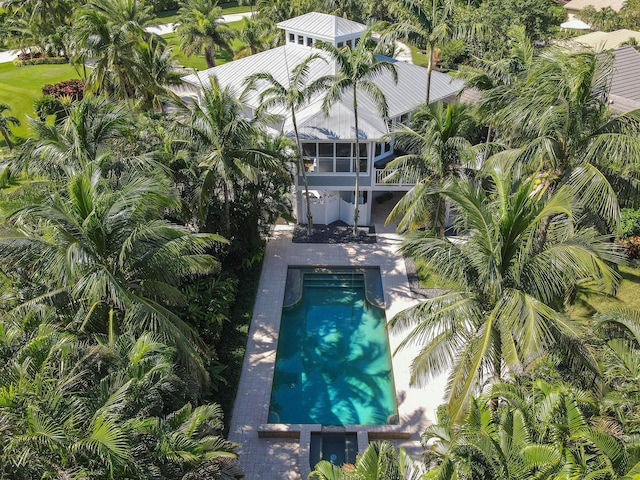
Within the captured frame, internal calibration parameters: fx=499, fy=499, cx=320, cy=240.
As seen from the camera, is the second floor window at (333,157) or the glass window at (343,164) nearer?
the second floor window at (333,157)

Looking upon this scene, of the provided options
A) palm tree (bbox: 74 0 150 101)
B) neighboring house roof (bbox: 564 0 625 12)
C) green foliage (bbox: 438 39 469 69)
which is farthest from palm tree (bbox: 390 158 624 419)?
neighboring house roof (bbox: 564 0 625 12)

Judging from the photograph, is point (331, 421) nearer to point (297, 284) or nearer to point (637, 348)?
point (297, 284)

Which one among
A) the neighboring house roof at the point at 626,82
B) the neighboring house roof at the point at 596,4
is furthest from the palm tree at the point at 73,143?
the neighboring house roof at the point at 596,4

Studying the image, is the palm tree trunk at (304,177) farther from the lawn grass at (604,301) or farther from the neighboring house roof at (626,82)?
the neighboring house roof at (626,82)

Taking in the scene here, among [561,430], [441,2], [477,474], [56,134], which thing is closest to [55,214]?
[56,134]

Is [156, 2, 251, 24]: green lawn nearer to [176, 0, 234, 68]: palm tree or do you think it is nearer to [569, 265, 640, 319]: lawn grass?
[176, 0, 234, 68]: palm tree
